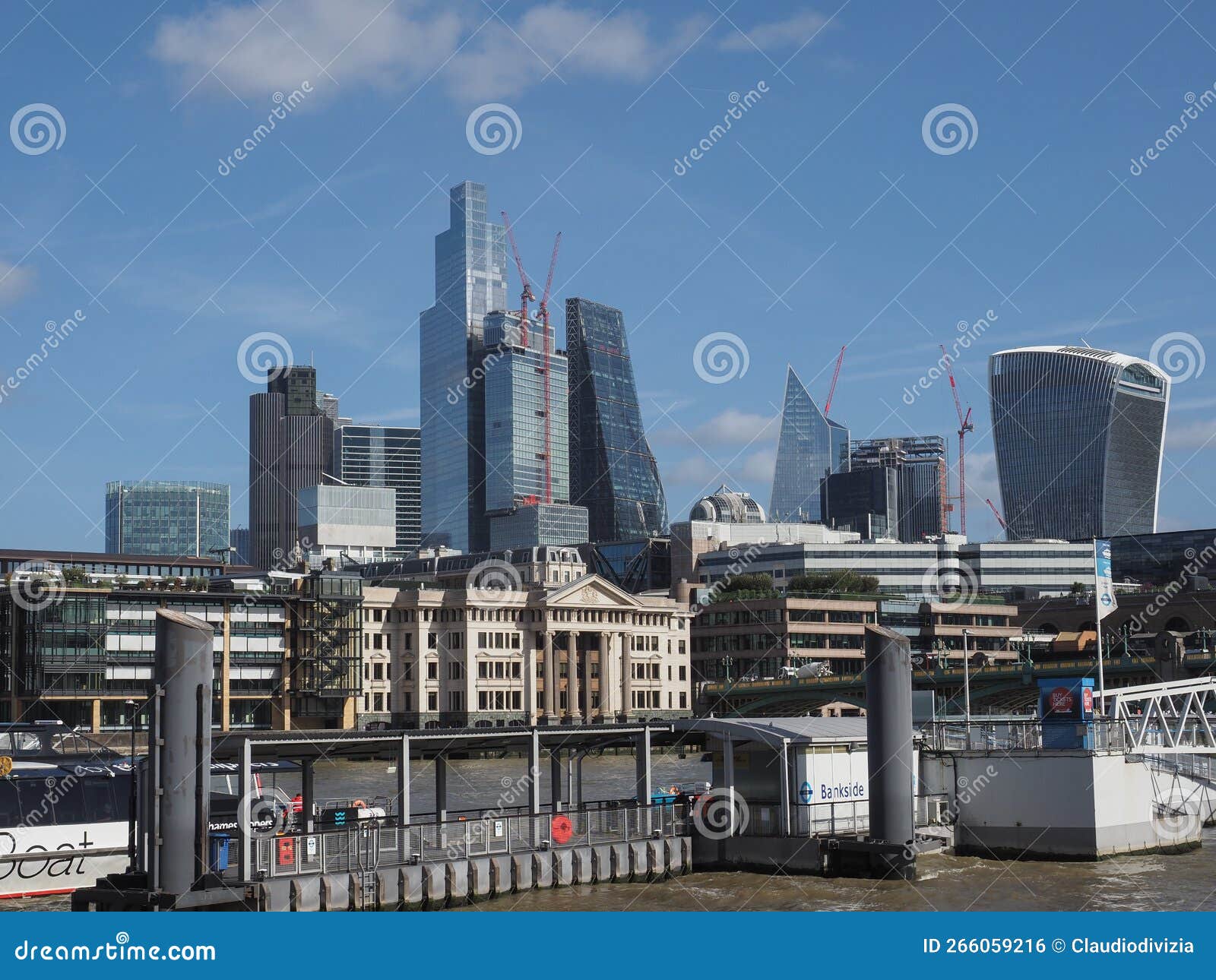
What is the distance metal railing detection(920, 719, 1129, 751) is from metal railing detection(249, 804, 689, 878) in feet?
33.5

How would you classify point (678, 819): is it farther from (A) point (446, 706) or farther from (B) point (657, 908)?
(A) point (446, 706)

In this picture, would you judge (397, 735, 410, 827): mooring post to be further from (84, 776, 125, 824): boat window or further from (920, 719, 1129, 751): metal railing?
(920, 719, 1129, 751): metal railing

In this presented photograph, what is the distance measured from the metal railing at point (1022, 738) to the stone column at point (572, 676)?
135m

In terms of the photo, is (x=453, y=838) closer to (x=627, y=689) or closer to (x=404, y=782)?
(x=404, y=782)

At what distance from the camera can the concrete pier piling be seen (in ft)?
149

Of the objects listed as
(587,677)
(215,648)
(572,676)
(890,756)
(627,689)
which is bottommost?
(627,689)

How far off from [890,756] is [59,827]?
23887 millimetres

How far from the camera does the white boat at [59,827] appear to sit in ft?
154

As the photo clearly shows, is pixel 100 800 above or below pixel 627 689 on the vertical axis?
above

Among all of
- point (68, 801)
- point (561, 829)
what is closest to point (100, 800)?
point (68, 801)

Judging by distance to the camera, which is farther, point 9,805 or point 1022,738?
point 1022,738

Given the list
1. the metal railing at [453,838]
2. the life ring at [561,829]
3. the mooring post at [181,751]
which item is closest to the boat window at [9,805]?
the metal railing at [453,838]

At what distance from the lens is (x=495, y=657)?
187625 mm

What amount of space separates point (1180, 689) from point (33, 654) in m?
109
